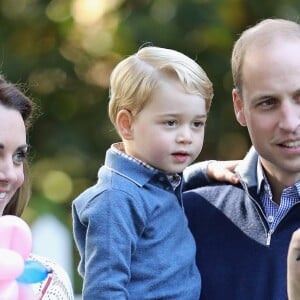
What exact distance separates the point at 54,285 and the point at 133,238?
0.29 meters

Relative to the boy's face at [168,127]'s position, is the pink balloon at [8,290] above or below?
below

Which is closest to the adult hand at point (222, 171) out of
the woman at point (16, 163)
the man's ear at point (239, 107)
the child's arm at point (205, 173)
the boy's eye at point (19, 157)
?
the child's arm at point (205, 173)

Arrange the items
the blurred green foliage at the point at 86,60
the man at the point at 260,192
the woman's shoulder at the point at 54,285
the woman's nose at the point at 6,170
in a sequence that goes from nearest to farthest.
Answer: the woman's nose at the point at 6,170
the woman's shoulder at the point at 54,285
the man at the point at 260,192
the blurred green foliage at the point at 86,60

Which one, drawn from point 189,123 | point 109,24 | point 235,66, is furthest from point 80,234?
point 109,24

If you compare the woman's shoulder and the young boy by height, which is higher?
the young boy

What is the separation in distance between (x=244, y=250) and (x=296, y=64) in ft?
1.88

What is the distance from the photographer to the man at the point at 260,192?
3.47m

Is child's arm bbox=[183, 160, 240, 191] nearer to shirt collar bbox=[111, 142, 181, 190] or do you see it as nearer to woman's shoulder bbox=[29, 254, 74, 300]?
shirt collar bbox=[111, 142, 181, 190]

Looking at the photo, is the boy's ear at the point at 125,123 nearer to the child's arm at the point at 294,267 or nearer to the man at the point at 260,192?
the man at the point at 260,192

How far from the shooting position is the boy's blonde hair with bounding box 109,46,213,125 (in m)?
3.44

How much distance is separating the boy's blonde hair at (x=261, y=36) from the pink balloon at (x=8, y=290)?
1048mm

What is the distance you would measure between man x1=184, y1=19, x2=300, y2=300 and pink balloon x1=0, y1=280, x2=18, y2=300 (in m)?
0.83

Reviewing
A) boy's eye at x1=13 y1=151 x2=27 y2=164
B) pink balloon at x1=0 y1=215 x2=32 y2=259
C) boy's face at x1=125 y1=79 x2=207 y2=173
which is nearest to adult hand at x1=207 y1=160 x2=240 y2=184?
boy's face at x1=125 y1=79 x2=207 y2=173

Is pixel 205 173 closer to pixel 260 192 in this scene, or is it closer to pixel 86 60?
pixel 260 192
